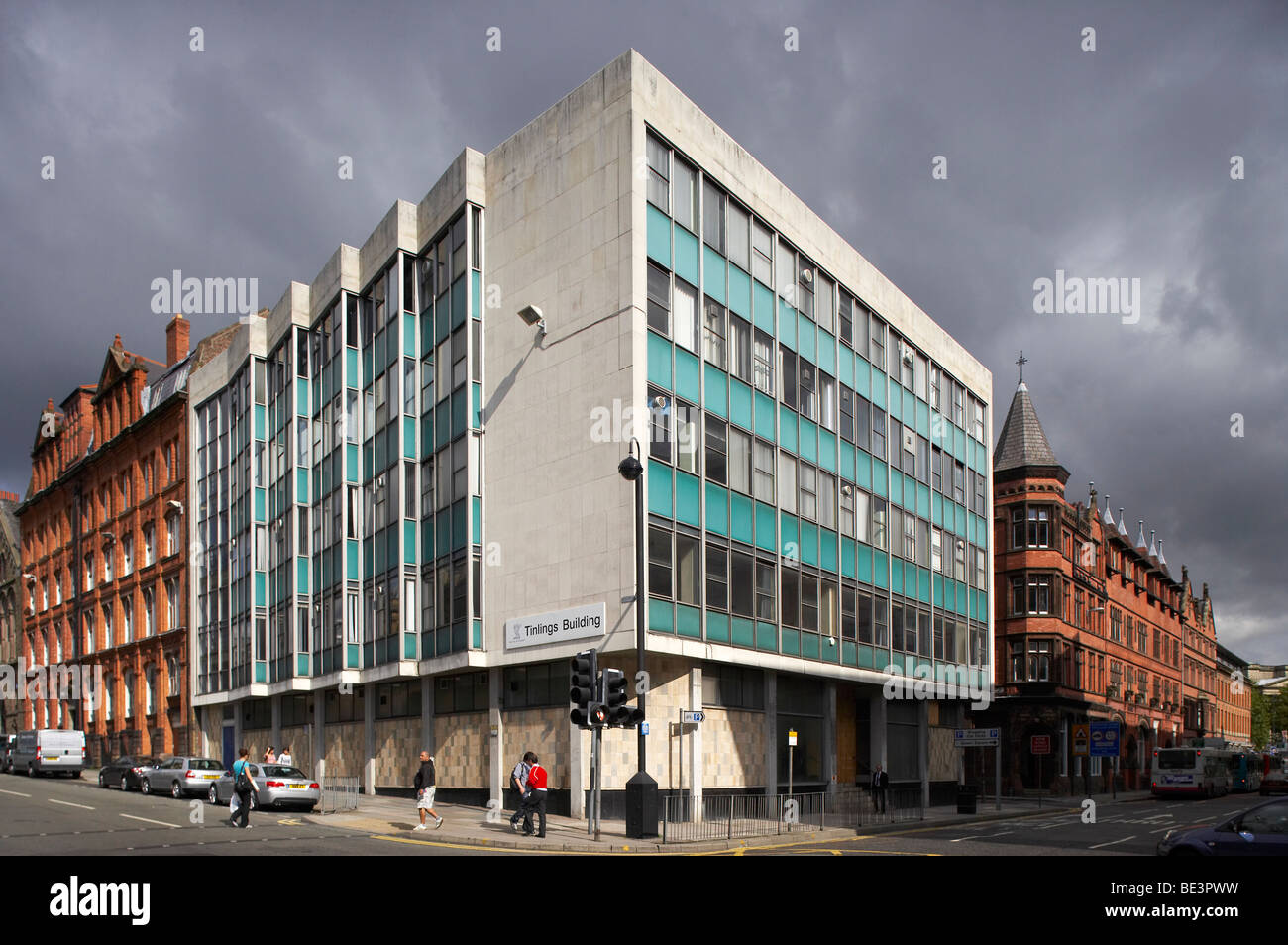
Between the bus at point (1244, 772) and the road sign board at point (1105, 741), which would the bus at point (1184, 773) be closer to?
the bus at point (1244, 772)

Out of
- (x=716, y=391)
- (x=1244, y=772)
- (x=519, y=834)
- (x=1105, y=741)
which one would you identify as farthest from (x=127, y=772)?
(x=1244, y=772)

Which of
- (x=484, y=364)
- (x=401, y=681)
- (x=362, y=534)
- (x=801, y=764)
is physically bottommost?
(x=801, y=764)

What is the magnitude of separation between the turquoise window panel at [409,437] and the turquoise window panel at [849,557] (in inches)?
573

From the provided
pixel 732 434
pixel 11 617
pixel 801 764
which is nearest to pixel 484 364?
pixel 732 434

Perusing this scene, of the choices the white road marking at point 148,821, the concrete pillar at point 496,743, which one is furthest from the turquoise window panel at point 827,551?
the white road marking at point 148,821

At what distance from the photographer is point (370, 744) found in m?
37.9

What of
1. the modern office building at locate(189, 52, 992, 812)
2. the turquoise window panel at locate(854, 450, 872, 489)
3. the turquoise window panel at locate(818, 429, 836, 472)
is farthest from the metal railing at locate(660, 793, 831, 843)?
the turquoise window panel at locate(854, 450, 872, 489)

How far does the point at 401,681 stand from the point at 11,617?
55.2 metres

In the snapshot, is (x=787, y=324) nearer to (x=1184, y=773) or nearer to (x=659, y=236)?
(x=659, y=236)

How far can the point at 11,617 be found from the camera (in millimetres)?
78375

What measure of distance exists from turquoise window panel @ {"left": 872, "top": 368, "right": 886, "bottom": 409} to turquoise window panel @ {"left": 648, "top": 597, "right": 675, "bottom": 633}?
54.0ft

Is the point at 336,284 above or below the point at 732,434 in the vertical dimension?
above
